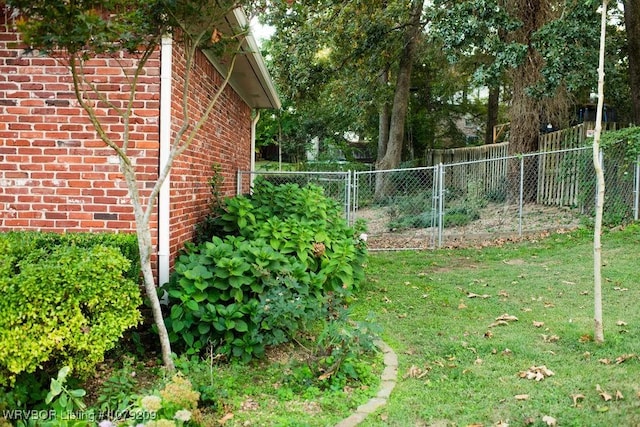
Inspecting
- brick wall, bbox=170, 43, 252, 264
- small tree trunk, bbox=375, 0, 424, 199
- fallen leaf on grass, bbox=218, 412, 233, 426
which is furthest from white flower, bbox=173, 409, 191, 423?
small tree trunk, bbox=375, 0, 424, 199

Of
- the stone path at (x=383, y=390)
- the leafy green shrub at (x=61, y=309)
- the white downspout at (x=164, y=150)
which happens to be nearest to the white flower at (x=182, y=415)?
the leafy green shrub at (x=61, y=309)

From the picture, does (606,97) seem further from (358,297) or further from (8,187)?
(8,187)

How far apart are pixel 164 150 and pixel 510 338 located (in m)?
3.33

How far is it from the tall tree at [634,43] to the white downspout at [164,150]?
28.7 feet

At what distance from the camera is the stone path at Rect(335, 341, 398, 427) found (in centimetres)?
313

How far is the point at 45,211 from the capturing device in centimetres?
443

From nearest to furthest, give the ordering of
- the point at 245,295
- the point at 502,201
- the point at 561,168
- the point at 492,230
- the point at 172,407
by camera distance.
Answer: the point at 172,407
the point at 245,295
the point at 492,230
the point at 561,168
the point at 502,201

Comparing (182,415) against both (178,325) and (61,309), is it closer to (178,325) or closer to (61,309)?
(61,309)

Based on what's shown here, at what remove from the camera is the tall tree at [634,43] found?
9590mm

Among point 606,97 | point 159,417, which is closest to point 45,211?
point 159,417

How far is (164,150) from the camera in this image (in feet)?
14.4

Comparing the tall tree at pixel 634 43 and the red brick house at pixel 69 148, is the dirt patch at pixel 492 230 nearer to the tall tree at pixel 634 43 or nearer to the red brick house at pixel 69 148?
the tall tree at pixel 634 43

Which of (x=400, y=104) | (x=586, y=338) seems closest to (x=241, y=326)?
(x=586, y=338)

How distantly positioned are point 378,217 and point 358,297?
25.5 ft
